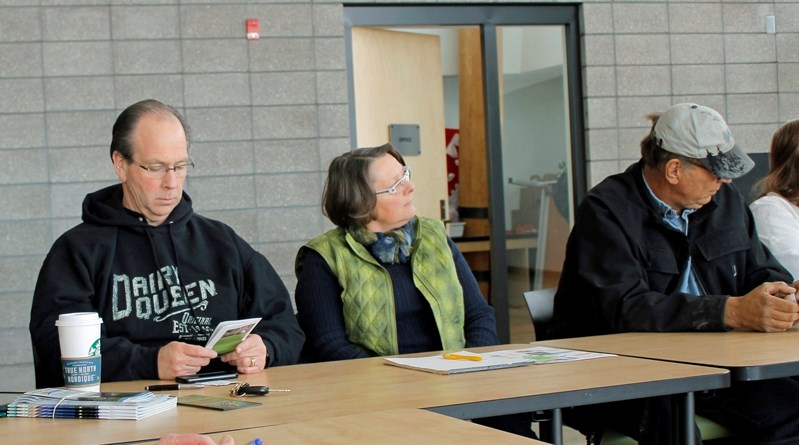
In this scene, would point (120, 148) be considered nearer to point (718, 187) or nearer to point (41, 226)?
point (718, 187)

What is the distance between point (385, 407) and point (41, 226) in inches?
138

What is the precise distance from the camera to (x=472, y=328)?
3.09 meters

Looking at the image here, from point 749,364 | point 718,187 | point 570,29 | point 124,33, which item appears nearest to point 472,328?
point 718,187

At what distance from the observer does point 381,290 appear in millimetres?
2959

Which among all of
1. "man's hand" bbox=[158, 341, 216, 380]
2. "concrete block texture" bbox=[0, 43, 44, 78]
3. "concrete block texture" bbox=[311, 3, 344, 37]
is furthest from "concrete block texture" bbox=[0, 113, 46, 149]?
"man's hand" bbox=[158, 341, 216, 380]

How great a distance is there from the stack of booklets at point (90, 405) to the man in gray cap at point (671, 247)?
49.5 inches

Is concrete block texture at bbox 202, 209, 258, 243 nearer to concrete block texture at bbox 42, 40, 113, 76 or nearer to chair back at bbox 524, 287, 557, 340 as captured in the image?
concrete block texture at bbox 42, 40, 113, 76

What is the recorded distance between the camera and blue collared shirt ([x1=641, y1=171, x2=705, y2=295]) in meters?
2.99

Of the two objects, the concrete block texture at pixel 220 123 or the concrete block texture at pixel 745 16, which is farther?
the concrete block texture at pixel 745 16

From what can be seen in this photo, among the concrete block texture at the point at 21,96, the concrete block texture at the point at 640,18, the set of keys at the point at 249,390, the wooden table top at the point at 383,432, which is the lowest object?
the set of keys at the point at 249,390

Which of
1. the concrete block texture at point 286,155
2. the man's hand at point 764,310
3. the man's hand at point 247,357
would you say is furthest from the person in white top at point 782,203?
the concrete block texture at point 286,155

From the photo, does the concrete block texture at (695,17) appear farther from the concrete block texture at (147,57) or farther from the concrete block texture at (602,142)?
the concrete block texture at (147,57)

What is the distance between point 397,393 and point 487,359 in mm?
449

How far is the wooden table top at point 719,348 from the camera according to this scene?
7.01 ft
